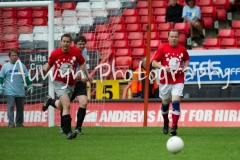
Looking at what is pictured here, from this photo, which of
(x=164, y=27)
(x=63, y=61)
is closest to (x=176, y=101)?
(x=63, y=61)

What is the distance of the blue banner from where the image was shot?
1755 cm

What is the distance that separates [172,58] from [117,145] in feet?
9.25

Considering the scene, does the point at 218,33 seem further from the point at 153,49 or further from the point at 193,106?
the point at 193,106

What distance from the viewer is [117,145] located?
10711 millimetres

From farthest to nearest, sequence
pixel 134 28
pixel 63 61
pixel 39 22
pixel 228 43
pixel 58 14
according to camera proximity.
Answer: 1. pixel 134 28
2. pixel 228 43
3. pixel 39 22
4. pixel 58 14
5. pixel 63 61

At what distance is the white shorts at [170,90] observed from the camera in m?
12.8

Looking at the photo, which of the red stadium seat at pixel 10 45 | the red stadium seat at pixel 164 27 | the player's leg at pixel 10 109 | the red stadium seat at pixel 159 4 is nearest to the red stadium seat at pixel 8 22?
the red stadium seat at pixel 10 45

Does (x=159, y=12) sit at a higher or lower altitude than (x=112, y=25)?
higher

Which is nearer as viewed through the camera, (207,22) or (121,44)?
(121,44)

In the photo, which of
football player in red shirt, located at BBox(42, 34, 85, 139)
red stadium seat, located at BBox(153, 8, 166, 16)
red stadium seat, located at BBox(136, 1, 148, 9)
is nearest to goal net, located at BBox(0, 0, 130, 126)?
red stadium seat, located at BBox(153, 8, 166, 16)

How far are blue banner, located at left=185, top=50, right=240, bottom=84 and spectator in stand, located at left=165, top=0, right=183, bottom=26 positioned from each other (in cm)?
295

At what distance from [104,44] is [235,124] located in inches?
152

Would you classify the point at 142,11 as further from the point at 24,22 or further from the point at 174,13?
the point at 24,22

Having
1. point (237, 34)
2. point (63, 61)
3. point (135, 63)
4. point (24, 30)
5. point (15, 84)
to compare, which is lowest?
point (15, 84)
